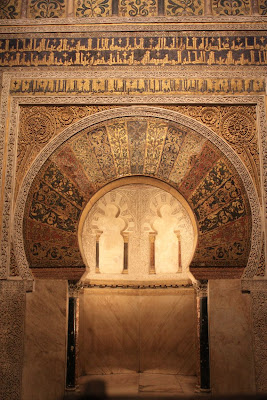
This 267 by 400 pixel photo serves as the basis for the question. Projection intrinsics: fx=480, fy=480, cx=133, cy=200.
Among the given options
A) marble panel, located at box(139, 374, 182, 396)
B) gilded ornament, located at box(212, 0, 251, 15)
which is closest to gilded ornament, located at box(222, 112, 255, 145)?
gilded ornament, located at box(212, 0, 251, 15)

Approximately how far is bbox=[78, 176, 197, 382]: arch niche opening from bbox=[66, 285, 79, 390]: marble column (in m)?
Result: 1.70

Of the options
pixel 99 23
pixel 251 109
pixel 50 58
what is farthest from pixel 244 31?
pixel 50 58

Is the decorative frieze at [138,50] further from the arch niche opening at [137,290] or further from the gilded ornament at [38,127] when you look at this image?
the arch niche opening at [137,290]

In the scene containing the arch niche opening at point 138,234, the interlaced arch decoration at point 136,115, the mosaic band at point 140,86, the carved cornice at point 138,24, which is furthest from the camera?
the arch niche opening at point 138,234

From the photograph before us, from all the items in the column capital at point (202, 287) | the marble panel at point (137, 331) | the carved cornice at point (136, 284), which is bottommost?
the marble panel at point (137, 331)

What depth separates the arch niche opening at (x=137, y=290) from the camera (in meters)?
6.95

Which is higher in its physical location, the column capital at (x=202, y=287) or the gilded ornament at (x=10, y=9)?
the gilded ornament at (x=10, y=9)

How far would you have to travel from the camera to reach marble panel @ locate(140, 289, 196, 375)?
6887 millimetres

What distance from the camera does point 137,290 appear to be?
727 cm

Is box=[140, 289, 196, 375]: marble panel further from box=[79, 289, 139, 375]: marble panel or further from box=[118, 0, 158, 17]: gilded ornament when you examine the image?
box=[118, 0, 158, 17]: gilded ornament

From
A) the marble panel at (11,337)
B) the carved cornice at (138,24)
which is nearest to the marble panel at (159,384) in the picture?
the marble panel at (11,337)

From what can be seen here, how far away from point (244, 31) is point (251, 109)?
0.95 metres

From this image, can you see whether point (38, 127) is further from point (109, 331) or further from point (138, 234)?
point (109, 331)

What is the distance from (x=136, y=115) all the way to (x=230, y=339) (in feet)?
8.49
